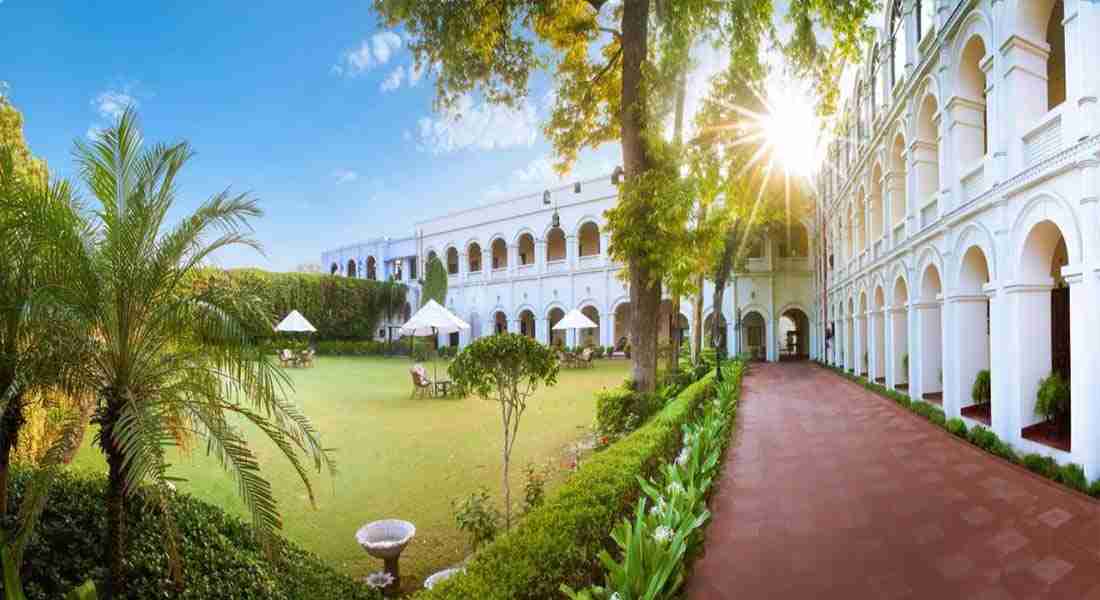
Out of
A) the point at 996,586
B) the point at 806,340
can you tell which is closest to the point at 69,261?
the point at 996,586

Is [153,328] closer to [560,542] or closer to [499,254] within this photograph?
[560,542]

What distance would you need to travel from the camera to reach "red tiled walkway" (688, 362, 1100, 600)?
3.56m

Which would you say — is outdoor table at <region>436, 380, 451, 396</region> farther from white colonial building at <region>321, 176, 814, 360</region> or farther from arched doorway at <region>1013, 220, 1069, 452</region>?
arched doorway at <region>1013, 220, 1069, 452</region>

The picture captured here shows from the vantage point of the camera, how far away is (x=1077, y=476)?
5.33 metres

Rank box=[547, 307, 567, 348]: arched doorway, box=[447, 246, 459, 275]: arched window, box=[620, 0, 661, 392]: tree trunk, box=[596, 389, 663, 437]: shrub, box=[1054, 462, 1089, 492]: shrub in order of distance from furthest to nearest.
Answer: box=[447, 246, 459, 275]: arched window < box=[547, 307, 567, 348]: arched doorway < box=[620, 0, 661, 392]: tree trunk < box=[596, 389, 663, 437]: shrub < box=[1054, 462, 1089, 492]: shrub

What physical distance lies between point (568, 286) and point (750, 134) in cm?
1732

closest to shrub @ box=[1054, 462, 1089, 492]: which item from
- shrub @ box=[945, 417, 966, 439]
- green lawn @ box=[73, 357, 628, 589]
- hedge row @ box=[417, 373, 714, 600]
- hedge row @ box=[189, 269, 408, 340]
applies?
shrub @ box=[945, 417, 966, 439]

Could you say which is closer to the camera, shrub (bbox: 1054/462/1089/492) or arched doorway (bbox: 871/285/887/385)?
shrub (bbox: 1054/462/1089/492)

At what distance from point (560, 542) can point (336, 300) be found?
33.6m

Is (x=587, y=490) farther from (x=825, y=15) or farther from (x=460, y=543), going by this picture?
(x=825, y=15)

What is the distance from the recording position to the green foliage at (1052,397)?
6.33m

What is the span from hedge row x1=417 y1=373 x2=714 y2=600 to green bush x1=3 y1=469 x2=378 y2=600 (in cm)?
139

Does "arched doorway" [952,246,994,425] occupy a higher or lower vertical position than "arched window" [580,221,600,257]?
lower

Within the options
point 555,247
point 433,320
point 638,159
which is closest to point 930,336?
point 638,159
